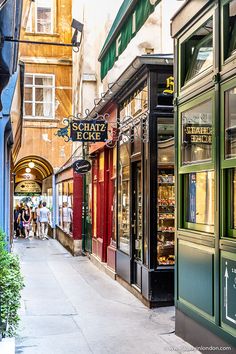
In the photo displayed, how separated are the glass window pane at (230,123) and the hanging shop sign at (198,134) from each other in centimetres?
55

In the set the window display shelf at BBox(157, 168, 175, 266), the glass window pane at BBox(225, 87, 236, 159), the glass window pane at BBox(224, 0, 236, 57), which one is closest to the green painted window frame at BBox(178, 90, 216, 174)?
the glass window pane at BBox(225, 87, 236, 159)

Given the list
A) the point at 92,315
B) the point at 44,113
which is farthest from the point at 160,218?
the point at 44,113

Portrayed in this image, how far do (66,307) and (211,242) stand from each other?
14.0 feet

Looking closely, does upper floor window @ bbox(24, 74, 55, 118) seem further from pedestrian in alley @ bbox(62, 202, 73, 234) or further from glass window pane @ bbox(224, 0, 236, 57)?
glass window pane @ bbox(224, 0, 236, 57)

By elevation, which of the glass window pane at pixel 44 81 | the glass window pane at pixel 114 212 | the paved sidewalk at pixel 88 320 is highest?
the glass window pane at pixel 44 81

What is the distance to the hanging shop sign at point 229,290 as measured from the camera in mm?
5609

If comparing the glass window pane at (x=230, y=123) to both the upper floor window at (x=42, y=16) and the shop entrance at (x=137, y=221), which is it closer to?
the shop entrance at (x=137, y=221)

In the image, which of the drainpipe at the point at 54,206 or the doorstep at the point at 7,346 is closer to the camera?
the doorstep at the point at 7,346

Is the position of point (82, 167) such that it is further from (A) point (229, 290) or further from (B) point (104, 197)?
(A) point (229, 290)

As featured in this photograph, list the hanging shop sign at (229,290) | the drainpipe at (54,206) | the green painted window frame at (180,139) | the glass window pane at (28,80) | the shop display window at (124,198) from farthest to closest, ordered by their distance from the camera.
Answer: the glass window pane at (28,80) < the drainpipe at (54,206) < the shop display window at (124,198) < the green painted window frame at (180,139) < the hanging shop sign at (229,290)

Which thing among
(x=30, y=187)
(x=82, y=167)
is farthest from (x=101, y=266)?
(x=30, y=187)

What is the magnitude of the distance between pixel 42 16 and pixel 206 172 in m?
25.3

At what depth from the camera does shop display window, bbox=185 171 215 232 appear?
6.47m

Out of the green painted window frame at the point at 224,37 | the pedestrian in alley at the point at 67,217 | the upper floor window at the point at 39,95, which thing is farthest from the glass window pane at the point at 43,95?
the green painted window frame at the point at 224,37
